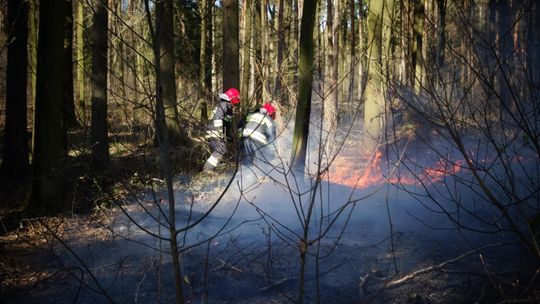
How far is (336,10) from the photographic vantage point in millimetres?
16359

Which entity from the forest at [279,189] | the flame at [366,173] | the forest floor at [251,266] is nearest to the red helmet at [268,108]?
the forest at [279,189]

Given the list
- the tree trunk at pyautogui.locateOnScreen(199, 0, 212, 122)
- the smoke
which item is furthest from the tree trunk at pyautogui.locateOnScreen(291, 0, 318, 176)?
the tree trunk at pyautogui.locateOnScreen(199, 0, 212, 122)

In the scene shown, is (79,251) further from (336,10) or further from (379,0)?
(336,10)

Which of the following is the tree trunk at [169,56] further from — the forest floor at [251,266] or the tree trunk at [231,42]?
the tree trunk at [231,42]

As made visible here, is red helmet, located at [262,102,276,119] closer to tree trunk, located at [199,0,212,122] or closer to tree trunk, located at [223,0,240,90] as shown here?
tree trunk, located at [199,0,212,122]

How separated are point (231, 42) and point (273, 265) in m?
5.98

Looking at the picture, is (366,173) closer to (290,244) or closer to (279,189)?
(279,189)

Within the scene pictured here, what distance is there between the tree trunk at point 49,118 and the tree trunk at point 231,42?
3609 mm

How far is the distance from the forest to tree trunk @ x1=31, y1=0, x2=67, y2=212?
20 mm

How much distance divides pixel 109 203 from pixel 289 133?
4459 millimetres

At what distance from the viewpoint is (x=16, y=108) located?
7742mm

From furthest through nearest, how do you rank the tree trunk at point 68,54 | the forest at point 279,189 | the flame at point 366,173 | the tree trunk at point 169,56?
1. the tree trunk at point 68,54
2. the flame at point 366,173
3. the forest at point 279,189
4. the tree trunk at point 169,56

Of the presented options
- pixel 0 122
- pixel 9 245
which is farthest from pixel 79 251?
pixel 0 122

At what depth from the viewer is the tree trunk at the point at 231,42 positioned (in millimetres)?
9312
